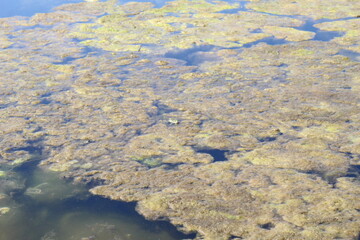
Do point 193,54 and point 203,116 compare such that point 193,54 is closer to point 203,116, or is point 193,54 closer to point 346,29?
point 203,116

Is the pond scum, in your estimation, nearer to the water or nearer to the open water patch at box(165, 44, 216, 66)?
the open water patch at box(165, 44, 216, 66)

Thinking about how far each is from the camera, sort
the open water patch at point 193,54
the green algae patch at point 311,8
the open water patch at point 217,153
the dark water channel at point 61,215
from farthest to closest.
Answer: the green algae patch at point 311,8 < the open water patch at point 193,54 < the open water patch at point 217,153 < the dark water channel at point 61,215

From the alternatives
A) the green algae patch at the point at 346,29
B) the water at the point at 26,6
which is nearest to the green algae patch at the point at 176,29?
the green algae patch at the point at 346,29

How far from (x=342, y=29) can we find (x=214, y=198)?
17.8 feet

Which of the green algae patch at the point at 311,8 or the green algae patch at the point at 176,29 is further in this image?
the green algae patch at the point at 311,8

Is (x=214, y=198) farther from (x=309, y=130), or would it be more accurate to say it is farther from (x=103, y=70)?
(x=103, y=70)

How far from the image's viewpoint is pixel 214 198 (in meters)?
3.37

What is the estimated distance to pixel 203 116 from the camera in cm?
479

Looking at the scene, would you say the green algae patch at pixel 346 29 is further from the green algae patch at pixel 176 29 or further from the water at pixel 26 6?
the water at pixel 26 6

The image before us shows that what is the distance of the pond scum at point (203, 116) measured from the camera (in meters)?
3.30

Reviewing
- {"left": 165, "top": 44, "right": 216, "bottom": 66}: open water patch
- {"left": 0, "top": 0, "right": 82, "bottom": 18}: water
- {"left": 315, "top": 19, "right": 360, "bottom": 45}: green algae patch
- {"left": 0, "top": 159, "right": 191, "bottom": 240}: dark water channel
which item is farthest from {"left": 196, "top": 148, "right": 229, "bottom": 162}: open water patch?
{"left": 0, "top": 0, "right": 82, "bottom": 18}: water

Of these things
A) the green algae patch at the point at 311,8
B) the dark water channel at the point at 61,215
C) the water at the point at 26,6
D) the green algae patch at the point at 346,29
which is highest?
the water at the point at 26,6

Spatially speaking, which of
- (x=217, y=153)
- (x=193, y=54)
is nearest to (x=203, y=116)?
(x=217, y=153)

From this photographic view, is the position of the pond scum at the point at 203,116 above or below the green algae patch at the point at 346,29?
above
